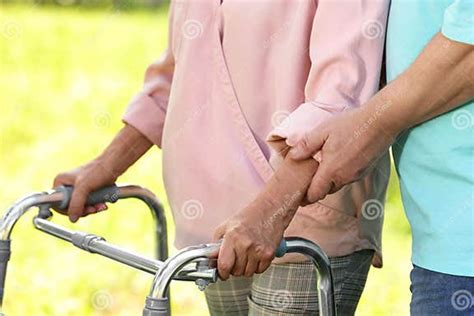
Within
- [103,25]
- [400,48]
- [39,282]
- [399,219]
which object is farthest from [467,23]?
[103,25]

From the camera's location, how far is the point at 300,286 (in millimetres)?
2182

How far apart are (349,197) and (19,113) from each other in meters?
5.84

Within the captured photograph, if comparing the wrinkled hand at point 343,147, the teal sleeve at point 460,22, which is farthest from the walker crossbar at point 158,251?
the teal sleeve at point 460,22

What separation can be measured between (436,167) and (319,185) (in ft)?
0.65

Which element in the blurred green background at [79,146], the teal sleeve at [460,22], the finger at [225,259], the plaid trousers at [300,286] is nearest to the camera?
the teal sleeve at [460,22]

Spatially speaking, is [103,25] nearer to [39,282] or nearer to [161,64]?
[39,282]

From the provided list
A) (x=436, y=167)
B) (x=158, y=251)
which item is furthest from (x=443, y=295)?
(x=158, y=251)

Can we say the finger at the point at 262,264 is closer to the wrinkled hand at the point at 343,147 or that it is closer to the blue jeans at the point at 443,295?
the wrinkled hand at the point at 343,147

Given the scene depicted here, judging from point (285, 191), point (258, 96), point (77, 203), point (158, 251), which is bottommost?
point (158, 251)

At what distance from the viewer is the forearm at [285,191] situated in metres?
1.93

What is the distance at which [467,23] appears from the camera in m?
1.76

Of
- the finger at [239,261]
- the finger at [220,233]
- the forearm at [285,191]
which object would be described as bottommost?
the finger at [239,261]

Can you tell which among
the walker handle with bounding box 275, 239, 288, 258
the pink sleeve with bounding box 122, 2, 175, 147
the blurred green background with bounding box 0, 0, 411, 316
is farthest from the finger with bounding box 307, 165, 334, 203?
the blurred green background with bounding box 0, 0, 411, 316

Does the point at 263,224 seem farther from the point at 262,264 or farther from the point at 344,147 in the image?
the point at 344,147
